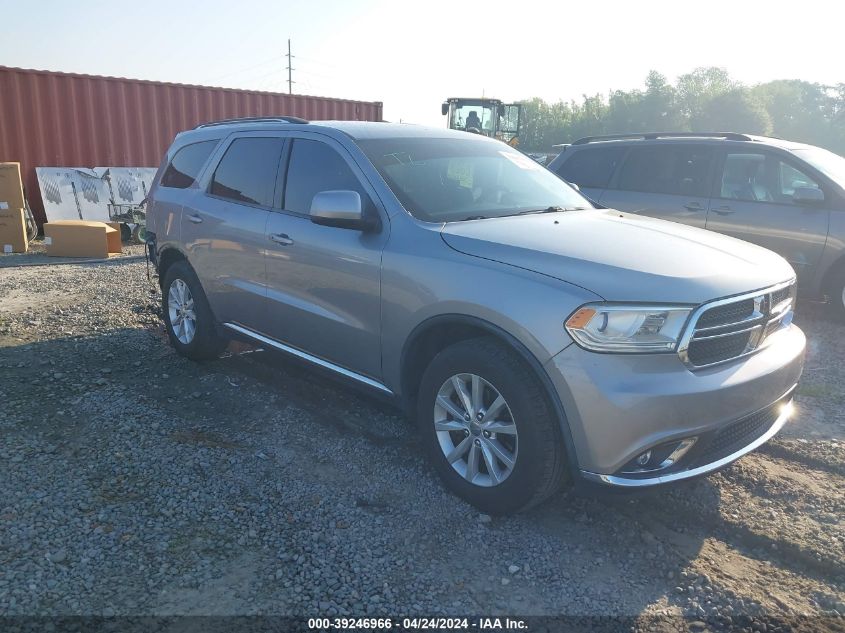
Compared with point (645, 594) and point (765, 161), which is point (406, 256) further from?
point (765, 161)

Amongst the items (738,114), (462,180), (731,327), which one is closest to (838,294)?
(731,327)

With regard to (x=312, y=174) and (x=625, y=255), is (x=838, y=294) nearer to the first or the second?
(x=625, y=255)

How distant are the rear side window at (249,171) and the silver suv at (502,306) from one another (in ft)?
0.05

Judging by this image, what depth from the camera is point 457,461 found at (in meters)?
3.29

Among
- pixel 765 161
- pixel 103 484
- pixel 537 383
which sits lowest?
pixel 103 484

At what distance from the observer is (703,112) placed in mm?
70062

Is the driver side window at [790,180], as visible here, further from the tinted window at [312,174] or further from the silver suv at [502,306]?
the tinted window at [312,174]

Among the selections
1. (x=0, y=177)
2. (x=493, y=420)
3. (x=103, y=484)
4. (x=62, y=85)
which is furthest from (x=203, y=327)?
(x=62, y=85)

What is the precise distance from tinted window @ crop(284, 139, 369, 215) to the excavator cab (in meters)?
13.8

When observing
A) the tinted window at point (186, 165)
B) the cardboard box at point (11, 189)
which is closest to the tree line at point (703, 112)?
the cardboard box at point (11, 189)

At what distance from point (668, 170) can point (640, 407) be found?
5.39 meters

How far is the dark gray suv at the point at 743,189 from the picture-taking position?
638cm

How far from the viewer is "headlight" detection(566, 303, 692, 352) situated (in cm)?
267

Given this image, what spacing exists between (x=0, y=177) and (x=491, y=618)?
11.3 m
